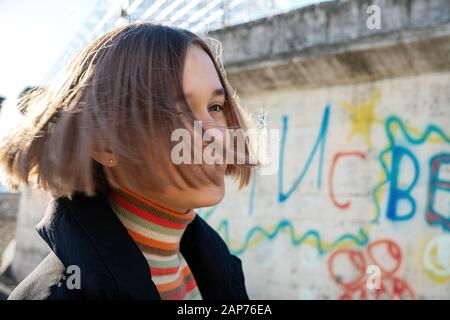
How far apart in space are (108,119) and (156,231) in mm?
340

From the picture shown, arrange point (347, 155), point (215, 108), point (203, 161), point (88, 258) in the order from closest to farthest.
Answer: point (88, 258) → point (203, 161) → point (215, 108) → point (347, 155)

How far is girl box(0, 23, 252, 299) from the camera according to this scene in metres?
1.11

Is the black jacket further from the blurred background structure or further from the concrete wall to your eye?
the concrete wall

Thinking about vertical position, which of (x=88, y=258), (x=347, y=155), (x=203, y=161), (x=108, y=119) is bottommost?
(x=347, y=155)

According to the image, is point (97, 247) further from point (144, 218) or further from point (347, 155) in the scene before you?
point (347, 155)

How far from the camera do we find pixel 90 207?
1174 mm

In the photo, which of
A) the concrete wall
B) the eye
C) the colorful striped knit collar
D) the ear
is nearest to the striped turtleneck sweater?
the colorful striped knit collar

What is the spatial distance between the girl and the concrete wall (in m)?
3.17

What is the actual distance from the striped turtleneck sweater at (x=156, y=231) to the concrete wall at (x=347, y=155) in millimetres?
3128

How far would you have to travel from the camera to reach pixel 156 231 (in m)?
1.27

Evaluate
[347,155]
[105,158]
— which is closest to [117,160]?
[105,158]

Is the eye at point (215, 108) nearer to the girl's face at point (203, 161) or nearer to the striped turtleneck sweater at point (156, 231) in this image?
the girl's face at point (203, 161)
